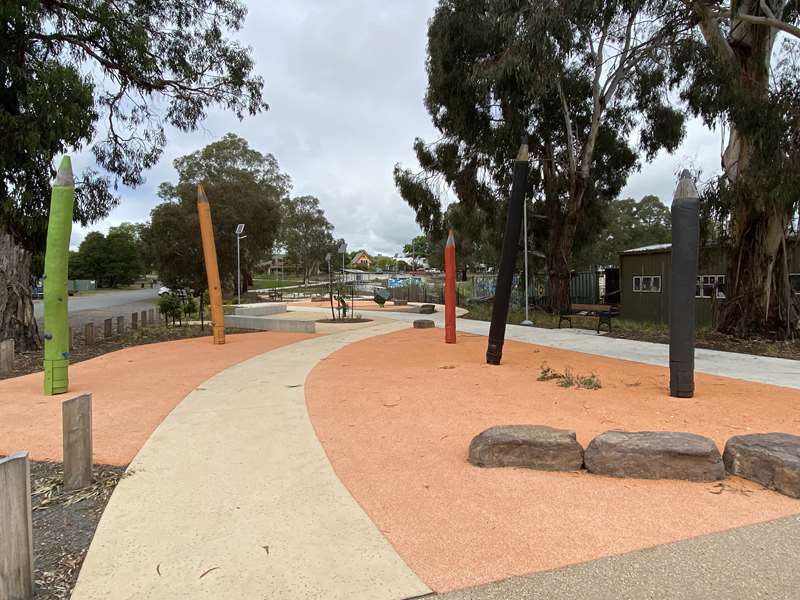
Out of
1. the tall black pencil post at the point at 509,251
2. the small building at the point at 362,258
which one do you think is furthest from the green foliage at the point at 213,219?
the small building at the point at 362,258

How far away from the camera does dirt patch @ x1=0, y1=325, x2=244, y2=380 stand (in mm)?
9953

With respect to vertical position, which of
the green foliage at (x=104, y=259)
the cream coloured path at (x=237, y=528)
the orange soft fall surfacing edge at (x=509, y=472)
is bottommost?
the cream coloured path at (x=237, y=528)

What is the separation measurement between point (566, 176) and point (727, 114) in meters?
10.4

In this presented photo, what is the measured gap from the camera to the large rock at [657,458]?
3.89 meters

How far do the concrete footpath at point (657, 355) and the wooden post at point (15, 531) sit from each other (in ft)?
28.7

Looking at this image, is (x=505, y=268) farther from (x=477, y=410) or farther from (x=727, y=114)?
(x=727, y=114)

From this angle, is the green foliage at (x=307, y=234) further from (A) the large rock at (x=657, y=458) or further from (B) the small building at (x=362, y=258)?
(A) the large rock at (x=657, y=458)

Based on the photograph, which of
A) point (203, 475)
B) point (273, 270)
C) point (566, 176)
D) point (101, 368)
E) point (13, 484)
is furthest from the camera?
point (273, 270)

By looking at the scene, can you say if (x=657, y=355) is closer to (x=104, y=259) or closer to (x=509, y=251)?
(x=509, y=251)

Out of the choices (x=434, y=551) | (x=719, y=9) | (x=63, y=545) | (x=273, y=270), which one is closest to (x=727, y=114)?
(x=719, y=9)

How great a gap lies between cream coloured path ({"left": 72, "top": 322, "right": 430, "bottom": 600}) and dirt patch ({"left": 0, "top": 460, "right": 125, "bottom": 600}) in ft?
0.28

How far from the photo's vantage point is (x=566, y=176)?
2172 cm

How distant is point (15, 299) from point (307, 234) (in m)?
69.3

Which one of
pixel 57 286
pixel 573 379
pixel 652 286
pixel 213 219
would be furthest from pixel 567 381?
pixel 213 219
